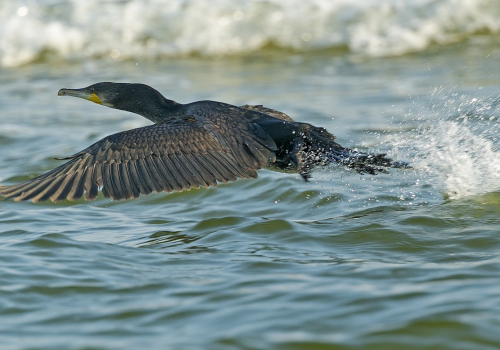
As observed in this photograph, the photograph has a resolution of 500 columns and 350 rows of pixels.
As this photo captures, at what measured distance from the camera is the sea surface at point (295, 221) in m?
3.07

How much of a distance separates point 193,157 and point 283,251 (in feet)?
2.93

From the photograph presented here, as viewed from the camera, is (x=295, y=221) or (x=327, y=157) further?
(x=327, y=157)

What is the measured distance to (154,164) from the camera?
451 centimetres

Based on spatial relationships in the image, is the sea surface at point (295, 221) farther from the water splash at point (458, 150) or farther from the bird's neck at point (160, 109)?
→ the bird's neck at point (160, 109)

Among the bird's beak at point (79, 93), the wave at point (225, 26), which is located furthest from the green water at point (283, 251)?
the wave at point (225, 26)

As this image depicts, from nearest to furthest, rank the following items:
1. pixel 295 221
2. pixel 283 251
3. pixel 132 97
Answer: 1. pixel 283 251
2. pixel 295 221
3. pixel 132 97

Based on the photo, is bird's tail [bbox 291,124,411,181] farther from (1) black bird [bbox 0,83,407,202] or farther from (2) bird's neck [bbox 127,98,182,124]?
(2) bird's neck [bbox 127,98,182,124]

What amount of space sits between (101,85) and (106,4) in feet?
22.8

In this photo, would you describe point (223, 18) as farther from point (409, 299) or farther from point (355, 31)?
point (409, 299)

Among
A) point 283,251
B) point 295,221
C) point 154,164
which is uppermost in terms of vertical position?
point 154,164

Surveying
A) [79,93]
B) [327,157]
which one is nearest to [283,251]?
[327,157]

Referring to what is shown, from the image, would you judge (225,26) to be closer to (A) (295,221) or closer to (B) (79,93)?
(B) (79,93)

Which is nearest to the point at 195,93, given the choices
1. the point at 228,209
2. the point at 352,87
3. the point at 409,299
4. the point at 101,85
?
the point at 352,87

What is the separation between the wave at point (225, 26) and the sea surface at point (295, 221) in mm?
69
